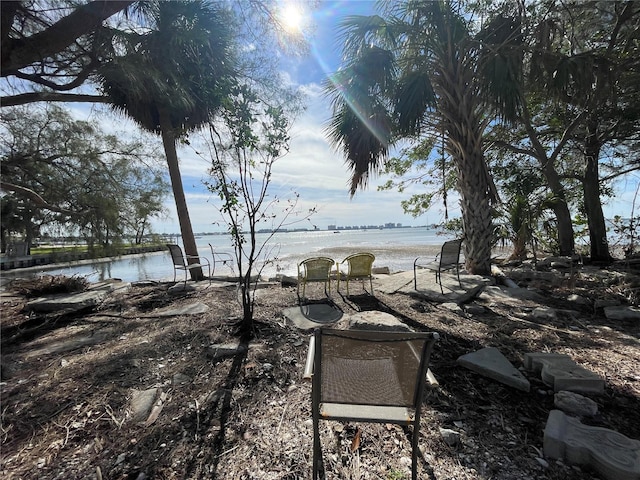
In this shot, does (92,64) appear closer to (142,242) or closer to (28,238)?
(142,242)

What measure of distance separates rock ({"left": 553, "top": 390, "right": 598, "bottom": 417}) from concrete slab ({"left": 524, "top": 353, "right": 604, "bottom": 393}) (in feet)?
0.39

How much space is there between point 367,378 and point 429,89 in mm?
5128

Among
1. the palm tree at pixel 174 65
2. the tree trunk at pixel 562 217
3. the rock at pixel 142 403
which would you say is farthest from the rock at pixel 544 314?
the tree trunk at pixel 562 217

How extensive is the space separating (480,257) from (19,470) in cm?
657

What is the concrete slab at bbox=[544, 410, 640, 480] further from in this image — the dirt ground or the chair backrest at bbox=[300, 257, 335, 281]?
the chair backrest at bbox=[300, 257, 335, 281]

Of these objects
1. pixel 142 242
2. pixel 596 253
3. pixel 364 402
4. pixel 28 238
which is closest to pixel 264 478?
pixel 364 402

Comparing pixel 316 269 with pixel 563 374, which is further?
pixel 316 269

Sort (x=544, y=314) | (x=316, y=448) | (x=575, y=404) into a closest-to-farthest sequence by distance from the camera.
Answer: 1. (x=316, y=448)
2. (x=575, y=404)
3. (x=544, y=314)

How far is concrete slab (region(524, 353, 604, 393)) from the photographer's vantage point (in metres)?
1.96

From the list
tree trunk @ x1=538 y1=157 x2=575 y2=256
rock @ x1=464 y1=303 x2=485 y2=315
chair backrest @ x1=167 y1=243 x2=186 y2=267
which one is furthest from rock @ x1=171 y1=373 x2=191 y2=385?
tree trunk @ x1=538 y1=157 x2=575 y2=256

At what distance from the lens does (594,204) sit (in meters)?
7.39

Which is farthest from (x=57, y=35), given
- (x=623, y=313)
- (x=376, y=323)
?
(x=623, y=313)

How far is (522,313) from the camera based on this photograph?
3.85 meters

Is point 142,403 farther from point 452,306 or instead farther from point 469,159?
point 469,159
